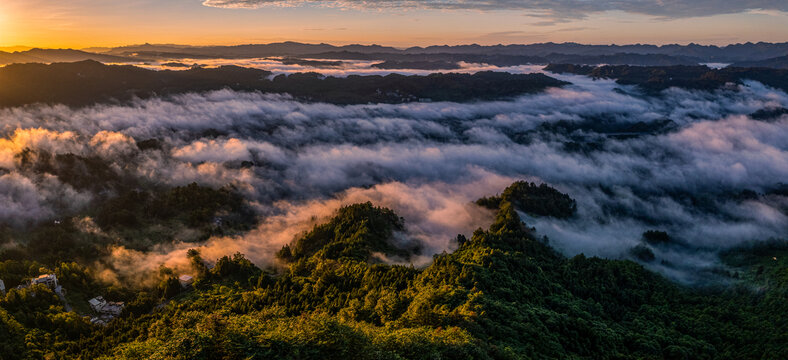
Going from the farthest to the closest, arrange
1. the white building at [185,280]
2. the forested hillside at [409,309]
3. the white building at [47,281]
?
the white building at [185,280], the white building at [47,281], the forested hillside at [409,309]

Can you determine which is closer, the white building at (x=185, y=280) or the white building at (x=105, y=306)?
the white building at (x=105, y=306)

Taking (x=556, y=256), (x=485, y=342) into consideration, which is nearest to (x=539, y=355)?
(x=485, y=342)

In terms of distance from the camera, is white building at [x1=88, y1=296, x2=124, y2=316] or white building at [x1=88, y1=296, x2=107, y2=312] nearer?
white building at [x1=88, y1=296, x2=124, y2=316]

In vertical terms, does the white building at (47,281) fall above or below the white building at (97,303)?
above

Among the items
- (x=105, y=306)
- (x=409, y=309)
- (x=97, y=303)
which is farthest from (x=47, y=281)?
(x=409, y=309)

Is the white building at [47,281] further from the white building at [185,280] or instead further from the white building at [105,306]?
the white building at [185,280]

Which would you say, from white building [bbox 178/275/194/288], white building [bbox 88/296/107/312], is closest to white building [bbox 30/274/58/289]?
white building [bbox 88/296/107/312]

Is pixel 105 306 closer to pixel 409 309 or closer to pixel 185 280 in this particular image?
pixel 185 280

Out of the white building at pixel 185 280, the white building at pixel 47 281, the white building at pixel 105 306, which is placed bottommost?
the white building at pixel 105 306

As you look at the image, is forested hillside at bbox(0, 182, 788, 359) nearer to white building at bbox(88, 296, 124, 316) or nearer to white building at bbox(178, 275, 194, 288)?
white building at bbox(178, 275, 194, 288)

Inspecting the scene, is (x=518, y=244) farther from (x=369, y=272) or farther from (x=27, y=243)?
(x=27, y=243)

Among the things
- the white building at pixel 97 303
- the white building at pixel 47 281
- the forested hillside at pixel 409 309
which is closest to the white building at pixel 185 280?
the forested hillside at pixel 409 309
